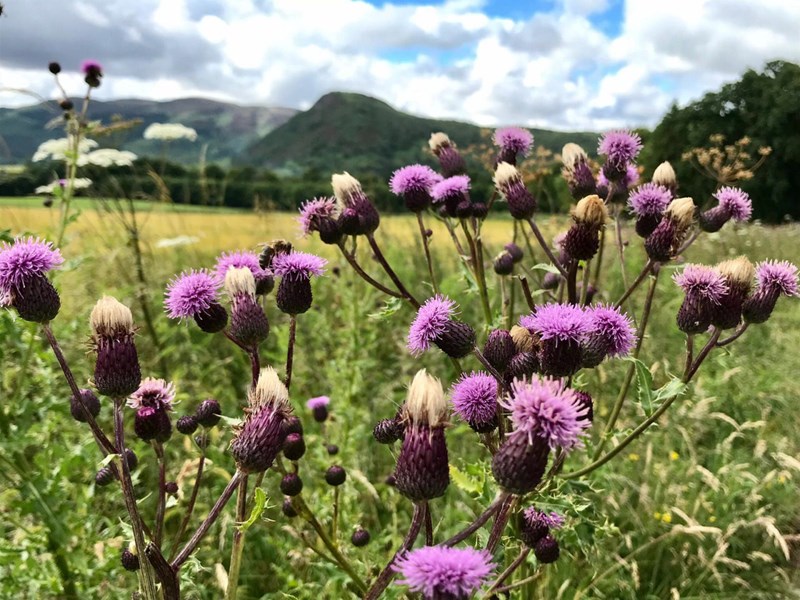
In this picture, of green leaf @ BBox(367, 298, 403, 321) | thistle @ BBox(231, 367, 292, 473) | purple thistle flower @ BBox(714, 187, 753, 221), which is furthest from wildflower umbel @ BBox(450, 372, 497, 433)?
purple thistle flower @ BBox(714, 187, 753, 221)

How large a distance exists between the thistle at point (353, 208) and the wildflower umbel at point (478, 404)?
0.98 metres

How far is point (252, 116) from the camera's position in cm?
18638

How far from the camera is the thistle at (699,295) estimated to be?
1947 millimetres

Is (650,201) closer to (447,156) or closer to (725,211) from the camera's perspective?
(725,211)

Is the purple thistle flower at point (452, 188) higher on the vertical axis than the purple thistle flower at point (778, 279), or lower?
higher

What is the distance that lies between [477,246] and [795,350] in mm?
4991

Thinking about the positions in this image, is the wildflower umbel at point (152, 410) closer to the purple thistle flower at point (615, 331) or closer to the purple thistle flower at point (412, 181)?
the purple thistle flower at point (615, 331)

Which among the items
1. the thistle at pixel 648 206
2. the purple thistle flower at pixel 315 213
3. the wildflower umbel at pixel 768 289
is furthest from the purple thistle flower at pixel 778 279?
the purple thistle flower at pixel 315 213

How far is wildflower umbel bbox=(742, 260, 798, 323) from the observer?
2.07 m

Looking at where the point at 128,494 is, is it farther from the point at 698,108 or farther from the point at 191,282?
the point at 698,108

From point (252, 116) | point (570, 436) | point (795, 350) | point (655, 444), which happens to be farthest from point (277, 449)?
point (252, 116)

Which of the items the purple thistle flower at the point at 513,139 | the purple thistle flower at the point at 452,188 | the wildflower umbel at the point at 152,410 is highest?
the purple thistle flower at the point at 513,139

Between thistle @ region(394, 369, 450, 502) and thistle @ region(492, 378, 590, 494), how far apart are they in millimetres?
132

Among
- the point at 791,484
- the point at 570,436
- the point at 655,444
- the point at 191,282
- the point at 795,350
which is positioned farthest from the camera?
the point at 795,350
